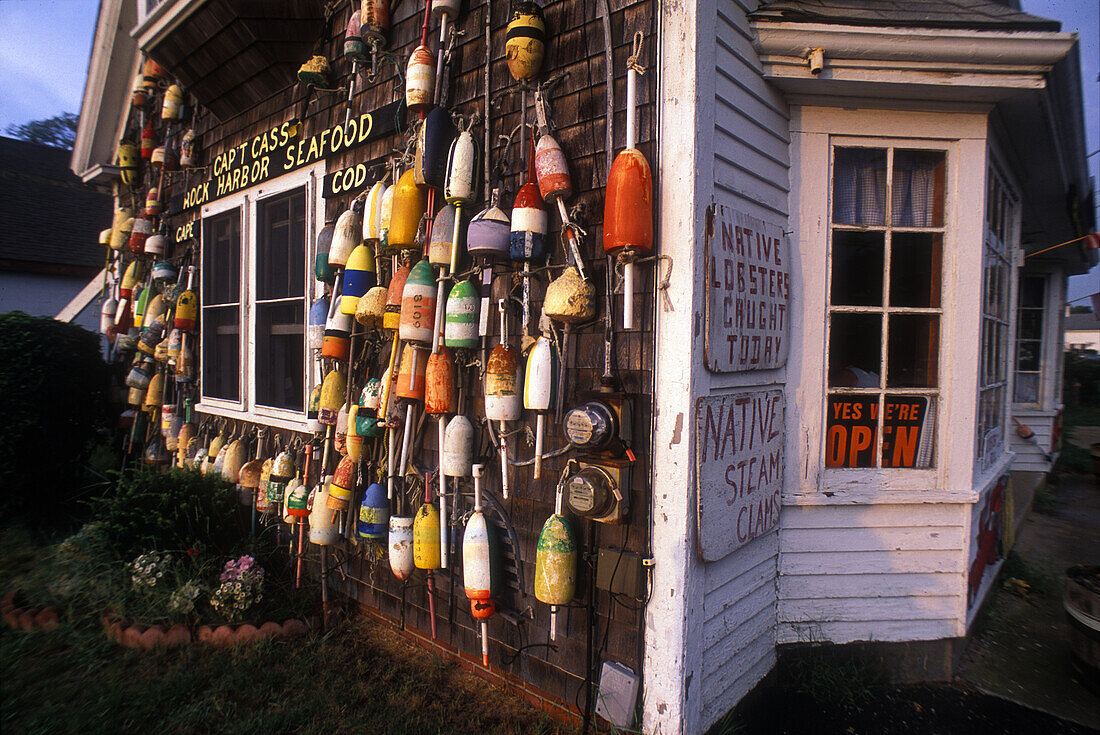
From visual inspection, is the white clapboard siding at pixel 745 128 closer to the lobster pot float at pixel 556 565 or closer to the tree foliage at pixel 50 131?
the lobster pot float at pixel 556 565

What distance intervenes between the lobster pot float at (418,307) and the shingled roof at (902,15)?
1.97 metres

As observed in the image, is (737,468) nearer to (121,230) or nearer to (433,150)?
(433,150)

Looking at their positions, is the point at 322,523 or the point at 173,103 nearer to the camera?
the point at 322,523

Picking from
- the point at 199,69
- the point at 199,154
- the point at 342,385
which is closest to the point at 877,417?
the point at 342,385

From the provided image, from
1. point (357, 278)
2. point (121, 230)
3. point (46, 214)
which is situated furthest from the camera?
point (46, 214)

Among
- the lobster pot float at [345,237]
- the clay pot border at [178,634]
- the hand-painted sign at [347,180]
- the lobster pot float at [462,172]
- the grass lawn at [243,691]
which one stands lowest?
the grass lawn at [243,691]

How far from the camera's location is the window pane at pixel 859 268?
2.94m

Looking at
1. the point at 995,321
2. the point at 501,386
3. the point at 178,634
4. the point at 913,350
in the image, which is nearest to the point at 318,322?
the point at 501,386

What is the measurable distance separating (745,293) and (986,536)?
2627 mm

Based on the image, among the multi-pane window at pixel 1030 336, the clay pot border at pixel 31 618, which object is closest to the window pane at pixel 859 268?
the clay pot border at pixel 31 618

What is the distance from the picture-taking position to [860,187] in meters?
2.94

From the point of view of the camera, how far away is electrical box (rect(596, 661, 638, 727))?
7.75 ft

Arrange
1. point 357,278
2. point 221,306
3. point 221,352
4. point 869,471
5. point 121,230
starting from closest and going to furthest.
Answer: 1. point 869,471
2. point 357,278
3. point 221,306
4. point 221,352
5. point 121,230

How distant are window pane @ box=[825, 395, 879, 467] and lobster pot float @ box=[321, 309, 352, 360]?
2.85 m
